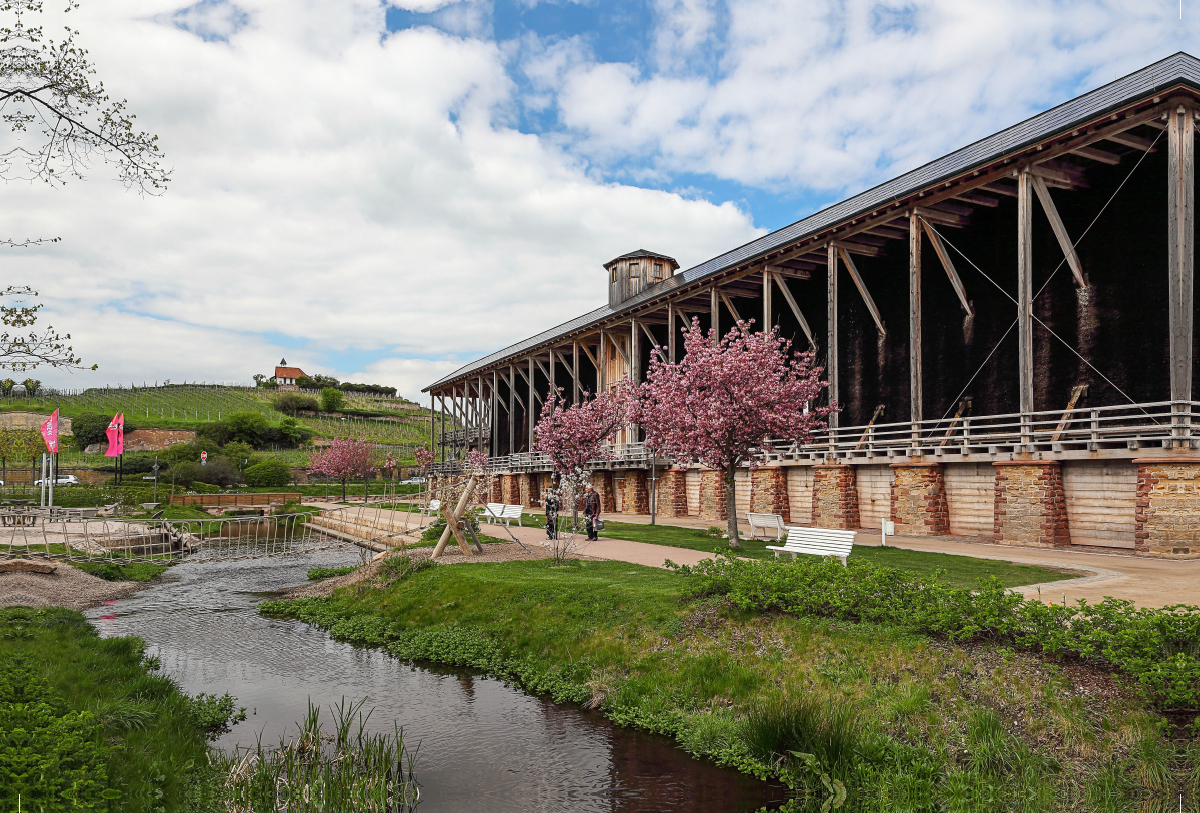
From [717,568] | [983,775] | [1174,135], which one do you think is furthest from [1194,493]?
[983,775]

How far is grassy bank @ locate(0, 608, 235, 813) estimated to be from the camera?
4660 mm

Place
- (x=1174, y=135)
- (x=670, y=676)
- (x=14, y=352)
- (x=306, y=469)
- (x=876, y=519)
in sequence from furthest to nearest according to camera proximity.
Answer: (x=306, y=469) → (x=876, y=519) → (x=1174, y=135) → (x=670, y=676) → (x=14, y=352)

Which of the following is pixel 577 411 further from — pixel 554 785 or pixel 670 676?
pixel 554 785

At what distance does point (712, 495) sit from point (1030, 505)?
40.5 ft

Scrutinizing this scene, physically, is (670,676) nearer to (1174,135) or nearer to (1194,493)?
(1194,493)

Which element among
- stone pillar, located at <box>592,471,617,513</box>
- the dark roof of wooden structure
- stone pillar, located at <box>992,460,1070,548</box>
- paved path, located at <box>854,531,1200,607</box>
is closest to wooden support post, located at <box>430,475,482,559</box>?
paved path, located at <box>854,531,1200,607</box>

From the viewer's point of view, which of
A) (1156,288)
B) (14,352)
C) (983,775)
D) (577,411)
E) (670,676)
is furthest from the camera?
(577,411)

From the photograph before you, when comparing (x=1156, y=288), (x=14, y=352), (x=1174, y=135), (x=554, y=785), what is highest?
(x=1174, y=135)

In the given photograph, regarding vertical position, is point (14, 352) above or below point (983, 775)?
above

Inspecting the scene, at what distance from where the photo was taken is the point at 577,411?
93.6ft

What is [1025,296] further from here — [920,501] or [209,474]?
[209,474]

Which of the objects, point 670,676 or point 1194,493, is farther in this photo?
point 1194,493

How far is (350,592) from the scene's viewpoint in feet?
51.1

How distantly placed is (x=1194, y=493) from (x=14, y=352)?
19.2 meters
